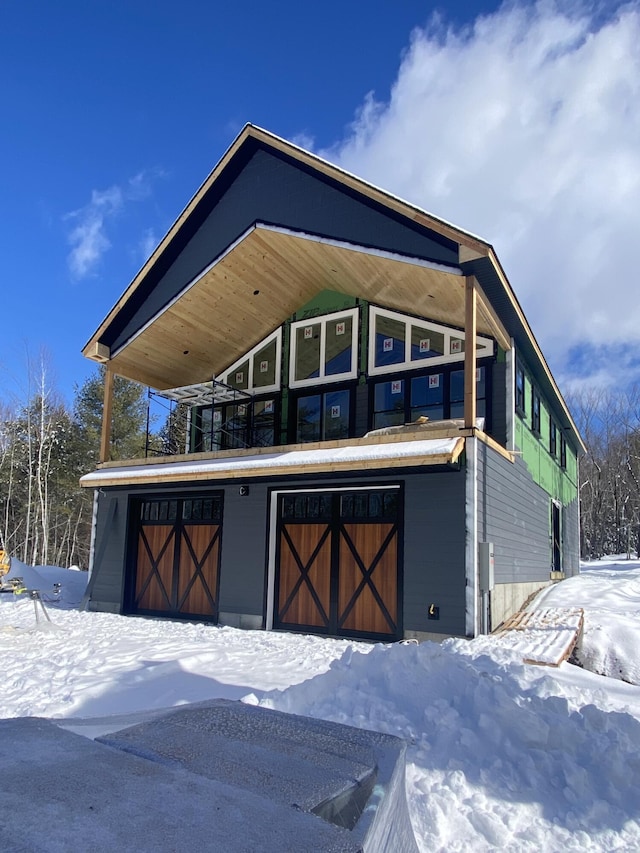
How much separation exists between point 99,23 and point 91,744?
12.3 m

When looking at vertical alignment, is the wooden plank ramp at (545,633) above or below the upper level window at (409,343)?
below

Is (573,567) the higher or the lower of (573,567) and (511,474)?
the lower

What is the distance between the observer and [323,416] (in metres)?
12.7

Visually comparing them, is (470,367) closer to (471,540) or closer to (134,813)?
(471,540)

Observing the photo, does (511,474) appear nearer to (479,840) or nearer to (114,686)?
(114,686)

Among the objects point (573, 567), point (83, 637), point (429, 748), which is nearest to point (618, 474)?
point (573, 567)

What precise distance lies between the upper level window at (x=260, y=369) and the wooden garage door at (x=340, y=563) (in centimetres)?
353

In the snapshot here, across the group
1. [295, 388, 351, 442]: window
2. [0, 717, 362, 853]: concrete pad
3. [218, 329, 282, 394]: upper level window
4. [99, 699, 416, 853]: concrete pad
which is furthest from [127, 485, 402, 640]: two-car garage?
[0, 717, 362, 853]: concrete pad

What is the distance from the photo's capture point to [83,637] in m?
9.27

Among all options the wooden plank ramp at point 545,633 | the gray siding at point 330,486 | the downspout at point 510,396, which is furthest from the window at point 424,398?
the wooden plank ramp at point 545,633

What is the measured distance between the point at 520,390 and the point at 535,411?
216 cm

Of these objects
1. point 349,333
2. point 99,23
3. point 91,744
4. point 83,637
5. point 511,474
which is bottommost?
point 83,637

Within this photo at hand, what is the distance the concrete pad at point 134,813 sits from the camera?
54.1 inches

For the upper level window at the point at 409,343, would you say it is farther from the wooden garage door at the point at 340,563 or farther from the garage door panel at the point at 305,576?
the garage door panel at the point at 305,576
